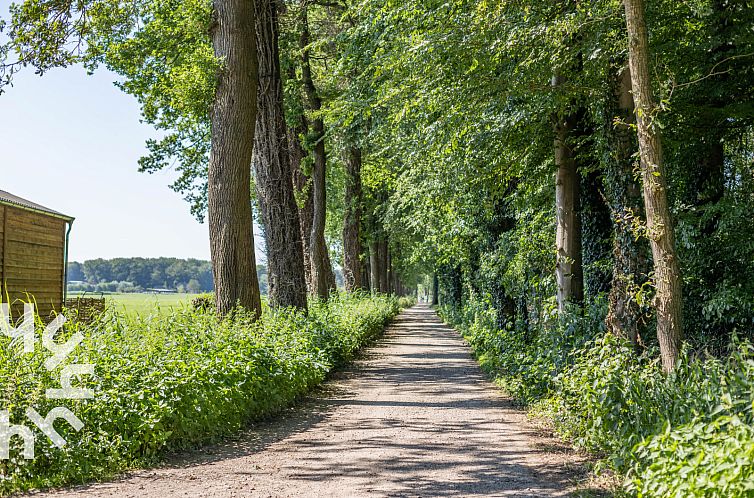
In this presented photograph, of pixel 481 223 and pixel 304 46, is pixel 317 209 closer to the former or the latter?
pixel 304 46

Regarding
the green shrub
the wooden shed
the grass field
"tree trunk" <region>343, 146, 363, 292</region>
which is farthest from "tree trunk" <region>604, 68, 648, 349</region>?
"tree trunk" <region>343, 146, 363, 292</region>

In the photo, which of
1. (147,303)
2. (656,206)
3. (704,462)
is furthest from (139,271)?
(704,462)

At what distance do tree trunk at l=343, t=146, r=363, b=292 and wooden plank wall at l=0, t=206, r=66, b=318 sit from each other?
11.2 meters

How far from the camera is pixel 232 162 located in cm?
1137

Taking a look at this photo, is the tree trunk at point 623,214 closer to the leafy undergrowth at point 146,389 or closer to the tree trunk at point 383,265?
the leafy undergrowth at point 146,389

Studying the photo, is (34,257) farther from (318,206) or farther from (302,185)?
(302,185)

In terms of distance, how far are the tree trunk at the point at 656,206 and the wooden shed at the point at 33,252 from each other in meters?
15.2

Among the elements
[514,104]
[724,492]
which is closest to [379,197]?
[514,104]

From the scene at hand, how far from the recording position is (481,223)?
58.8ft

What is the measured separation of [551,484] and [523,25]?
19.3 feet

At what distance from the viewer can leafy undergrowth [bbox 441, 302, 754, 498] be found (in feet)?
13.1

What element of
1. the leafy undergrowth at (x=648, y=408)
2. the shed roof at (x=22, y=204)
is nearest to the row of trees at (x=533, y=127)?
the leafy undergrowth at (x=648, y=408)

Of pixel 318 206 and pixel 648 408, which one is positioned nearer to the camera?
pixel 648 408

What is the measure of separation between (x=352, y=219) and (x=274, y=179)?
47.3 feet
